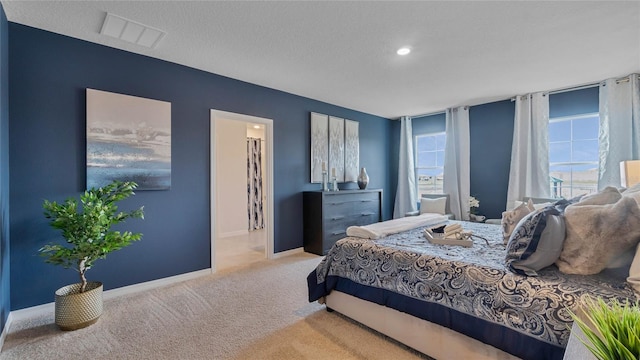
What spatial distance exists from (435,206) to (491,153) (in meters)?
1.38

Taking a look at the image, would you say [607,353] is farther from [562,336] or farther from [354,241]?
[354,241]

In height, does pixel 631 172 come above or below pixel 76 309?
above

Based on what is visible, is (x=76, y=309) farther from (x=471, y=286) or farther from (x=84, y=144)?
(x=471, y=286)

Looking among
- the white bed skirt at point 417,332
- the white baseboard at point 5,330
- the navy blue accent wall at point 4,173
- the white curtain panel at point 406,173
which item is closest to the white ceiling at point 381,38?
the navy blue accent wall at point 4,173

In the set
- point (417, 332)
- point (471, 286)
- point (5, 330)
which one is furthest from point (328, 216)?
point (5, 330)

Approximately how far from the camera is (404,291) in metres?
1.89

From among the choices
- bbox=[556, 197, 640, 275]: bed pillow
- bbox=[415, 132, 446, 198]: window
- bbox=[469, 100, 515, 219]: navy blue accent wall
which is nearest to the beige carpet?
bbox=[556, 197, 640, 275]: bed pillow

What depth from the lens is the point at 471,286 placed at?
5.32 feet

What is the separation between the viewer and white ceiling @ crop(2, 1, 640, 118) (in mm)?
2180

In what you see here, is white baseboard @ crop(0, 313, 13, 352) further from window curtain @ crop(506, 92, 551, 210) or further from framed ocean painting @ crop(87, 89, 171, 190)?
window curtain @ crop(506, 92, 551, 210)

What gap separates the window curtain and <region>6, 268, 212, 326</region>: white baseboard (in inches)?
193

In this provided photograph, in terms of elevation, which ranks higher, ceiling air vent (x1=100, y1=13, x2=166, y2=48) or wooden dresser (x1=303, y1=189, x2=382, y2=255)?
ceiling air vent (x1=100, y1=13, x2=166, y2=48)

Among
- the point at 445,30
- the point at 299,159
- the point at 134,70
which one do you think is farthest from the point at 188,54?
the point at 445,30

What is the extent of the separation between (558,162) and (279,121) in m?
4.54
